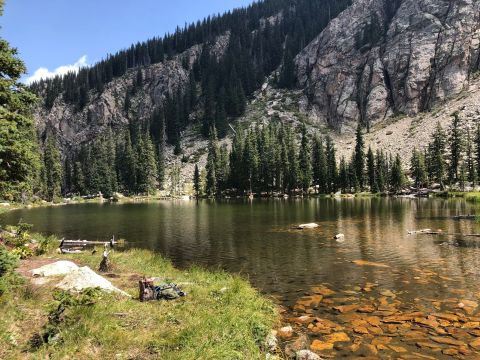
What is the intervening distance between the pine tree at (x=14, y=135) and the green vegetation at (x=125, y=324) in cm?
769

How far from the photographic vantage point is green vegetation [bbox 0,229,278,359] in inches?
421

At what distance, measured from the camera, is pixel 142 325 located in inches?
524

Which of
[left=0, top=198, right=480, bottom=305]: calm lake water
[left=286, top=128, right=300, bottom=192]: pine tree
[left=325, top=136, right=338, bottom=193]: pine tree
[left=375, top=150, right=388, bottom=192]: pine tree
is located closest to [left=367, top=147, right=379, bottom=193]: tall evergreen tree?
[left=375, top=150, right=388, bottom=192]: pine tree

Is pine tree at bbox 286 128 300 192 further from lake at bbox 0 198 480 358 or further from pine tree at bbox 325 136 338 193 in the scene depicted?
lake at bbox 0 198 480 358

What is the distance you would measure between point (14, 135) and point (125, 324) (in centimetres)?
1199

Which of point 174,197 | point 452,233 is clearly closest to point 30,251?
point 452,233

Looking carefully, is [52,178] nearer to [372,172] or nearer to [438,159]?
[372,172]

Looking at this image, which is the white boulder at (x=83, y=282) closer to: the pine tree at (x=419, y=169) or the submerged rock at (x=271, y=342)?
the submerged rock at (x=271, y=342)

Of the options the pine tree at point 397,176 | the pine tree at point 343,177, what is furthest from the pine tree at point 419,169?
the pine tree at point 343,177

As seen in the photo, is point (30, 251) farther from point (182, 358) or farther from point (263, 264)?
point (182, 358)

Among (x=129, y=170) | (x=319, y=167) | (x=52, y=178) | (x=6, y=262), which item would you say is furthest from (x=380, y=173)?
(x=6, y=262)

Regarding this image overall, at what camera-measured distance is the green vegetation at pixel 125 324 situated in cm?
1070

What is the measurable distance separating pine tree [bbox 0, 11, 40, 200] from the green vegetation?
769 cm

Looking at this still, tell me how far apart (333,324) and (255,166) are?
5380 inches
